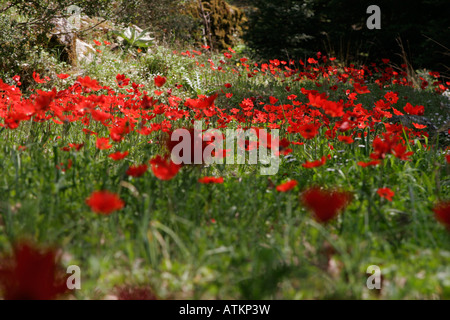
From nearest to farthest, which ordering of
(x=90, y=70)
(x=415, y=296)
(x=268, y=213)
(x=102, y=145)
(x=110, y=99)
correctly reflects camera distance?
1. (x=415, y=296)
2. (x=268, y=213)
3. (x=102, y=145)
4. (x=110, y=99)
5. (x=90, y=70)

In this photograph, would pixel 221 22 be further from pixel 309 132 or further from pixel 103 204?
pixel 103 204

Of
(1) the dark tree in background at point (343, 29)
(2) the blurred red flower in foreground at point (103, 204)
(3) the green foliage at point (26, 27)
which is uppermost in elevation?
(1) the dark tree in background at point (343, 29)

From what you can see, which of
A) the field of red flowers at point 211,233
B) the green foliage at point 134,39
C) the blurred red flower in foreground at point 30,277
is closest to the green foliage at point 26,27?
the green foliage at point 134,39

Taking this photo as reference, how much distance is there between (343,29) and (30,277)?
9.07 metres

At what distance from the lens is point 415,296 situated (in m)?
1.36

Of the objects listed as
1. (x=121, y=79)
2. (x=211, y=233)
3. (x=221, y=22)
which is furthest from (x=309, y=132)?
(x=221, y=22)

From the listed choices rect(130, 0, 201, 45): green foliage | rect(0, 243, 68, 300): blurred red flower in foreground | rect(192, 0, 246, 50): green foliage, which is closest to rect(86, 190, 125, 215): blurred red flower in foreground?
rect(0, 243, 68, 300): blurred red flower in foreground

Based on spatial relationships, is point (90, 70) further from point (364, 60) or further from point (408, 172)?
point (364, 60)

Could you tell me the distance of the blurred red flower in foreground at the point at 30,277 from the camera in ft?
3.51

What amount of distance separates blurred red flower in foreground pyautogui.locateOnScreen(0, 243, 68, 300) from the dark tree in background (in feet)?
24.9

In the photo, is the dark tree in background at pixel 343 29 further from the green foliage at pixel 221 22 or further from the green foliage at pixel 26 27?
the green foliage at pixel 26 27

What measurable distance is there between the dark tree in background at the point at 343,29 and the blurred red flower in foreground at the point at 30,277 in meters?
7.58
